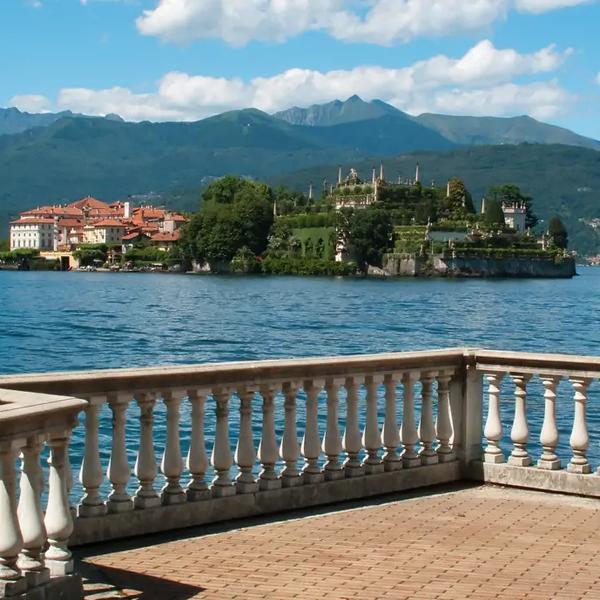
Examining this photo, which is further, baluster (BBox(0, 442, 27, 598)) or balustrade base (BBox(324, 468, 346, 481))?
balustrade base (BBox(324, 468, 346, 481))

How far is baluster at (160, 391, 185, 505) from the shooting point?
7.91 meters

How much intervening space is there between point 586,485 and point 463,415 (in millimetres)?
1262

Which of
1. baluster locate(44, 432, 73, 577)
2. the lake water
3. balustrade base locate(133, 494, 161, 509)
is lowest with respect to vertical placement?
the lake water

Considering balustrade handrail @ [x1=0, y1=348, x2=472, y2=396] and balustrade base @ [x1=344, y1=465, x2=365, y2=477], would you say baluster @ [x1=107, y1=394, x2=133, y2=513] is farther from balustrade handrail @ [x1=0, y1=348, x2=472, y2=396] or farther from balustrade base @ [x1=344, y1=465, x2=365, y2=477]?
balustrade base @ [x1=344, y1=465, x2=365, y2=477]

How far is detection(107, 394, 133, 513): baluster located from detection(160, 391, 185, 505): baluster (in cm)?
35

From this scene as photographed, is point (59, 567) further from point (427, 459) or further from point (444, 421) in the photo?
point (444, 421)

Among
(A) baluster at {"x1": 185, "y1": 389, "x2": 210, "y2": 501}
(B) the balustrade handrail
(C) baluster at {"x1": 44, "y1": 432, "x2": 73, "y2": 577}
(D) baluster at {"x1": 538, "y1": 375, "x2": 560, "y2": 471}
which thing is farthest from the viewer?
(D) baluster at {"x1": 538, "y1": 375, "x2": 560, "y2": 471}

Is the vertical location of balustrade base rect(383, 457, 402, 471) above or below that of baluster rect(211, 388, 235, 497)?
below

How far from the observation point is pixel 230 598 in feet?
20.3

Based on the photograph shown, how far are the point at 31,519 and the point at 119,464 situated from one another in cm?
212

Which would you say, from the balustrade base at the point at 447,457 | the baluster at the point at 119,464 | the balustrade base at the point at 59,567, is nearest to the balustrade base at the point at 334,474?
the balustrade base at the point at 447,457

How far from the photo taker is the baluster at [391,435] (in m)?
9.42

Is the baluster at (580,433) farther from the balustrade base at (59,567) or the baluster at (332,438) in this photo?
the balustrade base at (59,567)

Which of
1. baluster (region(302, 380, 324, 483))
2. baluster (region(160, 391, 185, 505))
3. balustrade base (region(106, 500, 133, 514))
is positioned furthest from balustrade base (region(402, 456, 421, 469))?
balustrade base (region(106, 500, 133, 514))
